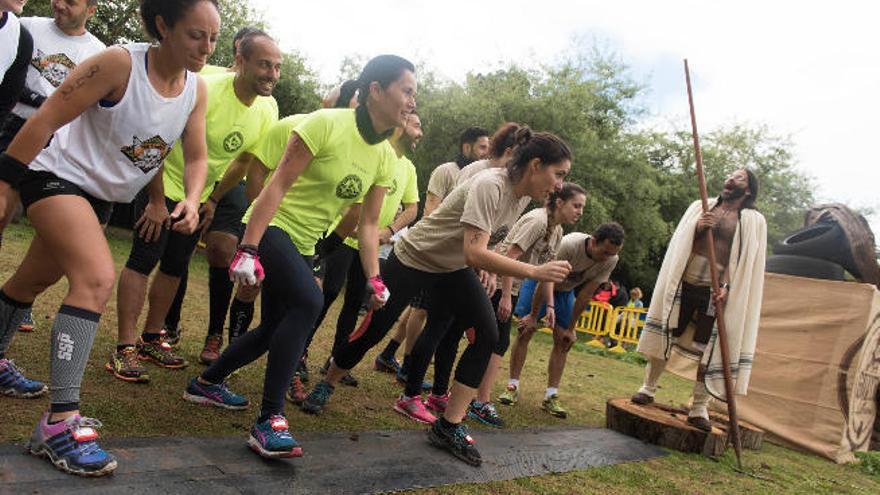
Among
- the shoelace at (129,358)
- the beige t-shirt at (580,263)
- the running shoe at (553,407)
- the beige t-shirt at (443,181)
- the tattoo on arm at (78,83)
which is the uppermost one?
the beige t-shirt at (443,181)

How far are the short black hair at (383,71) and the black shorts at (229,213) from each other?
153 cm

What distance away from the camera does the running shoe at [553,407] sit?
19.4ft

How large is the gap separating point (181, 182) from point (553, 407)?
11.6 feet

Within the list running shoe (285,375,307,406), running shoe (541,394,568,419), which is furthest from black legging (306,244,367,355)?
running shoe (541,394,568,419)

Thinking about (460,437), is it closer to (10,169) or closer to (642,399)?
(10,169)

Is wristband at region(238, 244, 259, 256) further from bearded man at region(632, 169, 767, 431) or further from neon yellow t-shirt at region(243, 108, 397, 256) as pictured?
bearded man at region(632, 169, 767, 431)

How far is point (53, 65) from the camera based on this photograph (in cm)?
411

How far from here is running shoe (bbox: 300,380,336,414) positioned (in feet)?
13.5

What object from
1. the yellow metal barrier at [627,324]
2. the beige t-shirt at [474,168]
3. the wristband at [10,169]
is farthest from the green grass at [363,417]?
the yellow metal barrier at [627,324]

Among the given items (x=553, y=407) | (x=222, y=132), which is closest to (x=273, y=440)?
(x=222, y=132)

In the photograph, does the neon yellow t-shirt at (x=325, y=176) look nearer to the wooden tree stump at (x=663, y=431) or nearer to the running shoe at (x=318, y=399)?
the running shoe at (x=318, y=399)

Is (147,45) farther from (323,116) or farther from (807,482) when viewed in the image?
(807,482)

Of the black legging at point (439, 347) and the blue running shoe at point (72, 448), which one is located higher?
the black legging at point (439, 347)

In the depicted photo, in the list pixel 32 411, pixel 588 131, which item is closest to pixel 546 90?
pixel 588 131
